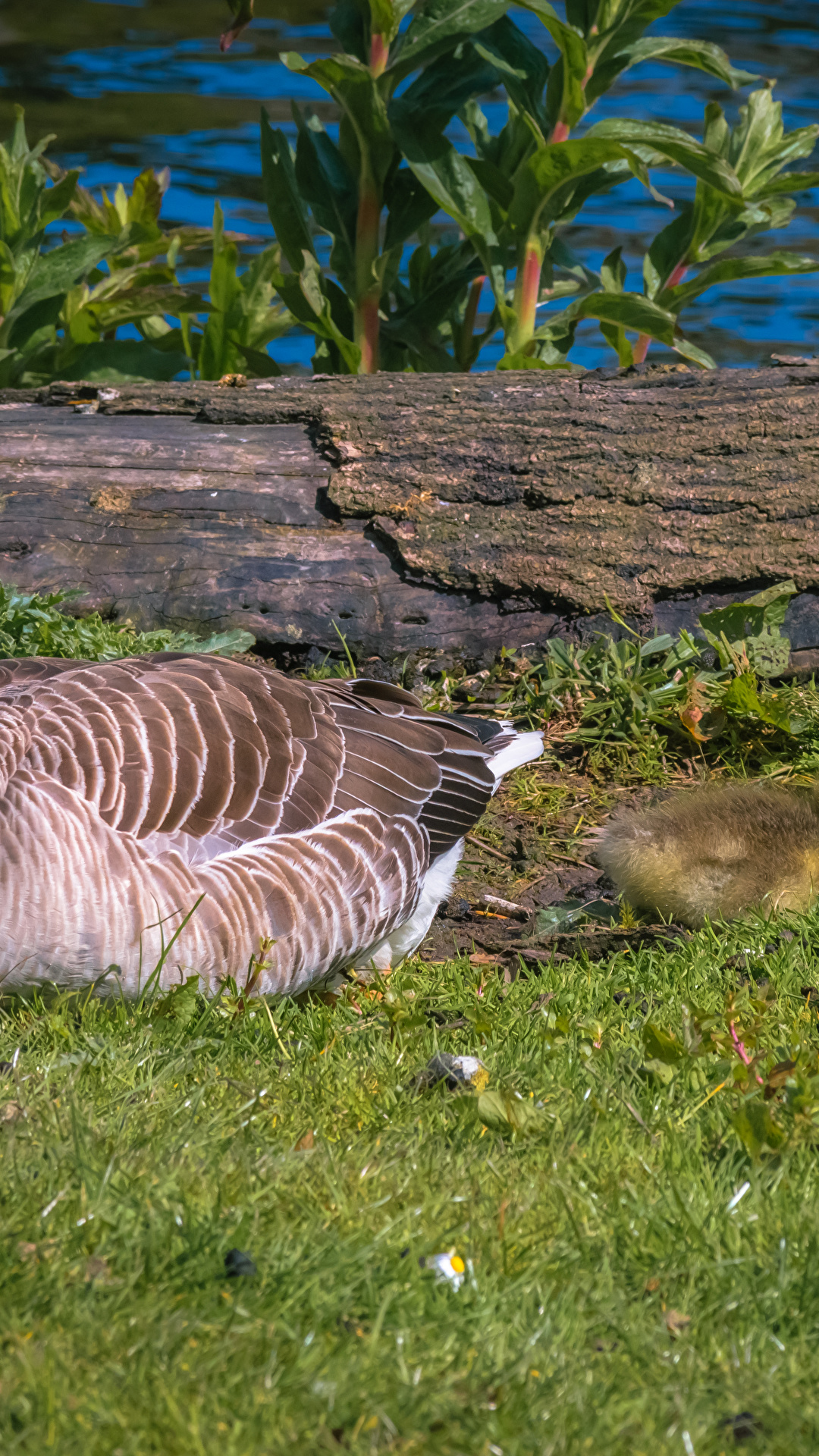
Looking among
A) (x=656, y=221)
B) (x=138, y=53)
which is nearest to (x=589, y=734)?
(x=656, y=221)

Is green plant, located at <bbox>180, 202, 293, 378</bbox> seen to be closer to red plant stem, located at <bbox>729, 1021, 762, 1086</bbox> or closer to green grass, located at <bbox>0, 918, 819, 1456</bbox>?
green grass, located at <bbox>0, 918, 819, 1456</bbox>

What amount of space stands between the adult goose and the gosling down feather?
1.99 feet

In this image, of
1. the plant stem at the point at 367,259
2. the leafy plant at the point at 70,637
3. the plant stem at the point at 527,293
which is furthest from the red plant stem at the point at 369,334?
the leafy plant at the point at 70,637

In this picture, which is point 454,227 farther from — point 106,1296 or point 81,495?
point 106,1296

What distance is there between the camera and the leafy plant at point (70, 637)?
543 cm

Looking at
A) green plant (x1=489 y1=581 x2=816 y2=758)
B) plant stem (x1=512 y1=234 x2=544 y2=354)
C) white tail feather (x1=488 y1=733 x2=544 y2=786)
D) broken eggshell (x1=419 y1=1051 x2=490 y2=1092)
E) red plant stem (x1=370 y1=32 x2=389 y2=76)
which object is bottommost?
green plant (x1=489 y1=581 x2=816 y2=758)

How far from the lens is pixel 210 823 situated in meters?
Result: 3.68

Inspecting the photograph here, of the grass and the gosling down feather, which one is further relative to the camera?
the gosling down feather

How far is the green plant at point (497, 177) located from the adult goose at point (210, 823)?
3.42m

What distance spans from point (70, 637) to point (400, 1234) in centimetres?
375

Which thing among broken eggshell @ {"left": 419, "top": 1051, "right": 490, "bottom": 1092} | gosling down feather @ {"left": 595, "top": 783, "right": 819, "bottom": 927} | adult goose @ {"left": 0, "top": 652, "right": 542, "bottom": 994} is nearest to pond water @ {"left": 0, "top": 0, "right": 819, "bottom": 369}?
gosling down feather @ {"left": 595, "top": 783, "right": 819, "bottom": 927}

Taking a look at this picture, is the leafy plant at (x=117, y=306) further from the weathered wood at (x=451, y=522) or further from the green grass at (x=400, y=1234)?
the green grass at (x=400, y=1234)

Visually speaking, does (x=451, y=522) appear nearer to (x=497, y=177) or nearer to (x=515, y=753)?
(x=515, y=753)

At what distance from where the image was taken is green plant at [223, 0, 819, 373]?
6332 mm
